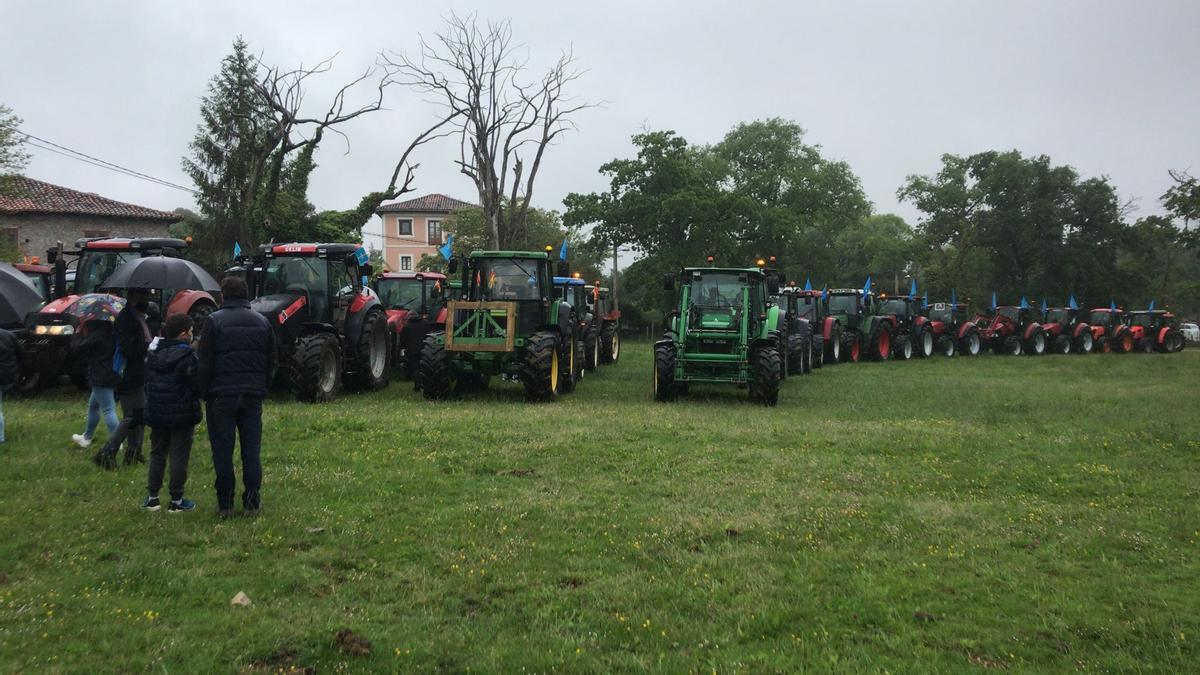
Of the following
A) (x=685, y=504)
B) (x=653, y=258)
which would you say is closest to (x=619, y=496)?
(x=685, y=504)

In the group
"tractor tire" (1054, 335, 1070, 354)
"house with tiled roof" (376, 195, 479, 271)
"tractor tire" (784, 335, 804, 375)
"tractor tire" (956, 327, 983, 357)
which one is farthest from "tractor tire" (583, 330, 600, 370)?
"house with tiled roof" (376, 195, 479, 271)

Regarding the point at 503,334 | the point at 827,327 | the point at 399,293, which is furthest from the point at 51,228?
the point at 827,327

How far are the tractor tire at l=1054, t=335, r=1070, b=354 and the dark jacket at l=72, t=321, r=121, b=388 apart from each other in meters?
34.6

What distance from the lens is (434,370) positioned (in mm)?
13391

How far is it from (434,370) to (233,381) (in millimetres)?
7147

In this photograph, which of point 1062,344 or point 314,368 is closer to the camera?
point 314,368

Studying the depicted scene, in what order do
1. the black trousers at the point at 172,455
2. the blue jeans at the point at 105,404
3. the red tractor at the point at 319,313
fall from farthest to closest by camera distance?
the red tractor at the point at 319,313, the blue jeans at the point at 105,404, the black trousers at the point at 172,455

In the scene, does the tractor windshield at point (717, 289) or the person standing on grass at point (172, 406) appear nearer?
the person standing on grass at point (172, 406)

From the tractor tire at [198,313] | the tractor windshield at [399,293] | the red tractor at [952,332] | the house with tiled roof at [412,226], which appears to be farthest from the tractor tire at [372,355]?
the house with tiled roof at [412,226]

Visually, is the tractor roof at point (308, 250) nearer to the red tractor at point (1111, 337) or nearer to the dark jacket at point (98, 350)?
the dark jacket at point (98, 350)

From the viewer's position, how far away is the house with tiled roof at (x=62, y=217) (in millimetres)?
33594

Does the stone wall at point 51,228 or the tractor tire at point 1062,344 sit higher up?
the stone wall at point 51,228

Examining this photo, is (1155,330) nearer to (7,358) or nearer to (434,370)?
(434,370)

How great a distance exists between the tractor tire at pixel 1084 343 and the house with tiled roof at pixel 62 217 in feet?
125
